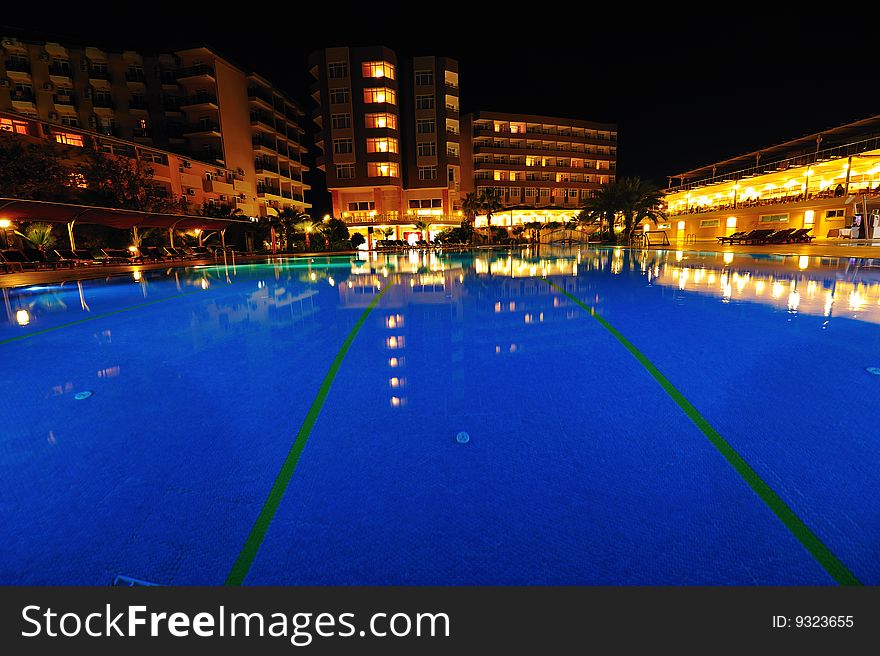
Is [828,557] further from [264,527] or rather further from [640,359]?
[640,359]

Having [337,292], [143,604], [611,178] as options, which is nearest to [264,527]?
[143,604]

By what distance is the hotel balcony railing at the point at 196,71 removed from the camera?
4753cm

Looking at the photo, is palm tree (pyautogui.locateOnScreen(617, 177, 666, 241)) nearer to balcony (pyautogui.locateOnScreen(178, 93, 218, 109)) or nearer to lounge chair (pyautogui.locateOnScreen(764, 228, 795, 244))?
lounge chair (pyautogui.locateOnScreen(764, 228, 795, 244))

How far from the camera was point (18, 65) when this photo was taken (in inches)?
1793

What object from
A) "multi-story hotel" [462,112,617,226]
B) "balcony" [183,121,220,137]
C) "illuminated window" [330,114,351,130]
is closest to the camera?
"balcony" [183,121,220,137]

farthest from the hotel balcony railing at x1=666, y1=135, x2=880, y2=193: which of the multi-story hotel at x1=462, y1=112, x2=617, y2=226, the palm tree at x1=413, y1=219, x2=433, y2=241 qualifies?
the palm tree at x1=413, y1=219, x2=433, y2=241

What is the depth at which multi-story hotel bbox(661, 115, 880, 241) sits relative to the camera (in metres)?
34.5

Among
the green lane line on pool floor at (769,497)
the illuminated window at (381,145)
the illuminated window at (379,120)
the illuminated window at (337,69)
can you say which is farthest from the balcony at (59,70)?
the green lane line on pool floor at (769,497)

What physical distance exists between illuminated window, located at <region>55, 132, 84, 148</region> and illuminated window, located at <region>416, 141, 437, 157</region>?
36.3m

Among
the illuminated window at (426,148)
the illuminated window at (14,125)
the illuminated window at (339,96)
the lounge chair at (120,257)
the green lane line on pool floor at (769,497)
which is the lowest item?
the green lane line on pool floor at (769,497)

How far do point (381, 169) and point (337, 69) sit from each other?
13.0 meters

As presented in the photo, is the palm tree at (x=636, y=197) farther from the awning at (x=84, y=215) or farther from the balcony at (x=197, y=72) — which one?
the balcony at (x=197, y=72)

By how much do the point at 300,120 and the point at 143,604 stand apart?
261ft

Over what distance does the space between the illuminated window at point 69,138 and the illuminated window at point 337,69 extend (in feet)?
98.6
